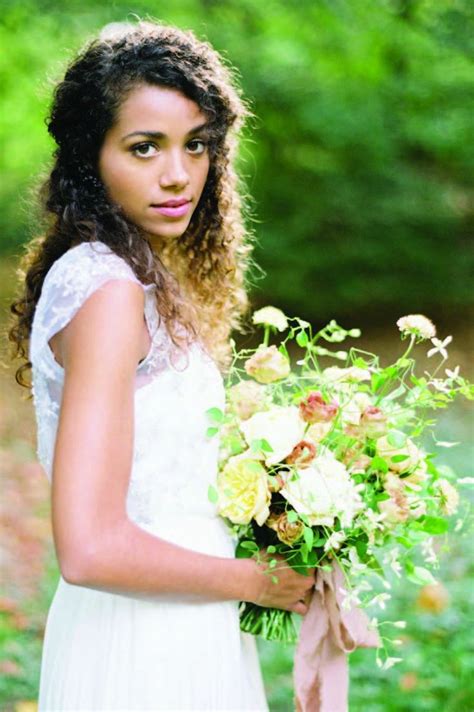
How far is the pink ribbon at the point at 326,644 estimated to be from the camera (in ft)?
7.05

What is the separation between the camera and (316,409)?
2092mm

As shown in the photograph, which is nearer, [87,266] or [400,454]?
[87,266]

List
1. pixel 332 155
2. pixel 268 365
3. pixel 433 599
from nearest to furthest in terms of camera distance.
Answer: pixel 268 365 < pixel 433 599 < pixel 332 155

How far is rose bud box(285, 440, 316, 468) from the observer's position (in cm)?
209

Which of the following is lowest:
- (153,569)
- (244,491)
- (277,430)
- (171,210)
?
(153,569)

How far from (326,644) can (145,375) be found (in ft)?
2.40

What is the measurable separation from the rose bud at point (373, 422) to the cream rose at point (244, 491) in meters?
0.23

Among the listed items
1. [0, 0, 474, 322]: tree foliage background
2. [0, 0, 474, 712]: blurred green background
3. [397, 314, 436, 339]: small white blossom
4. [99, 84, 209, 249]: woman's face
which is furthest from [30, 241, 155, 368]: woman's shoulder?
[0, 0, 474, 322]: tree foliage background

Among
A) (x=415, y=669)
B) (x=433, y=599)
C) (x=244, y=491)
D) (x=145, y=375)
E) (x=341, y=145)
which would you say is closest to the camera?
(x=145, y=375)

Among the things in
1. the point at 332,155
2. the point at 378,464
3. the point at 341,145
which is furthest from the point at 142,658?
the point at 332,155

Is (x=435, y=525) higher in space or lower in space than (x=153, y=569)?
higher

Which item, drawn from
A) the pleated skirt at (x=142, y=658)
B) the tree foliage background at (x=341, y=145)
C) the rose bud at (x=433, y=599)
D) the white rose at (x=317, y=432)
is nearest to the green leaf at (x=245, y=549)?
the pleated skirt at (x=142, y=658)

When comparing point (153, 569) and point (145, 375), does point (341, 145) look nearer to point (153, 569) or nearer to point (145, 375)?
point (145, 375)

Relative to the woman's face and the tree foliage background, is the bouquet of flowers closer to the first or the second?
the woman's face
